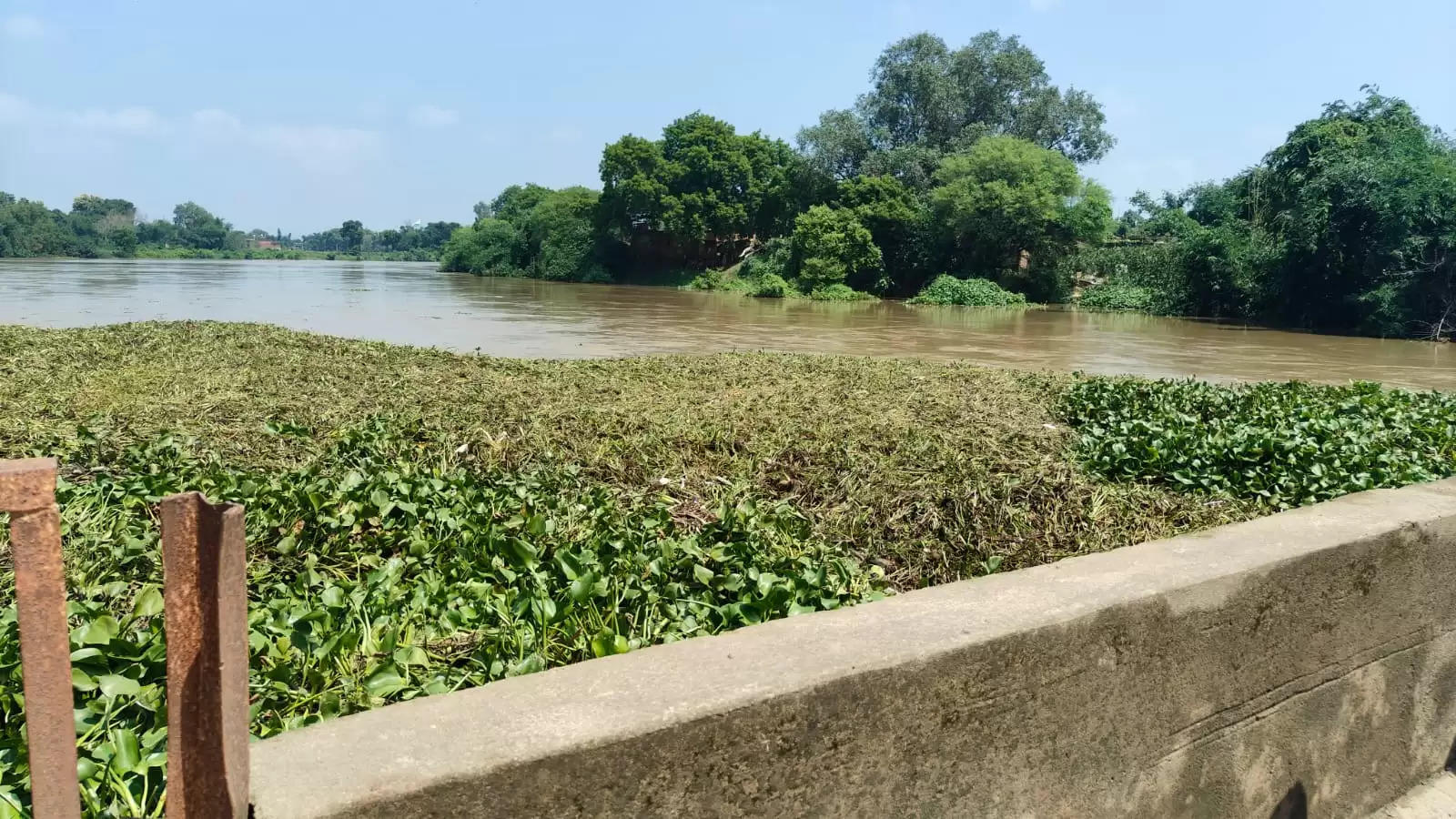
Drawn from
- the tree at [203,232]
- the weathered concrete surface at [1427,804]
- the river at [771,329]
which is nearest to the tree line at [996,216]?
the river at [771,329]

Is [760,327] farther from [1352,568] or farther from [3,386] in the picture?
[1352,568]

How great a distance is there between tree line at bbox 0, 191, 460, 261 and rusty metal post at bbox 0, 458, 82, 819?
6525 cm

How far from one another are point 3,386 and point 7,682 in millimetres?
4786

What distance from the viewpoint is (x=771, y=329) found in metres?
20.7

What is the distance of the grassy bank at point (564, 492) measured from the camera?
2293 mm

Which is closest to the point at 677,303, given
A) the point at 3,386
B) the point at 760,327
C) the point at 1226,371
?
the point at 760,327

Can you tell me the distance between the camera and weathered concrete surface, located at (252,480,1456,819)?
148 cm

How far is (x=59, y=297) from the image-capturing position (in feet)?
80.6

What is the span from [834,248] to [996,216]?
6.39m

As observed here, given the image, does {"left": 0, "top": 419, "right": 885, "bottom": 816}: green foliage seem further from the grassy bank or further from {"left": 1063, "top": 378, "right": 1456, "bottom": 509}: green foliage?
{"left": 1063, "top": 378, "right": 1456, "bottom": 509}: green foliage

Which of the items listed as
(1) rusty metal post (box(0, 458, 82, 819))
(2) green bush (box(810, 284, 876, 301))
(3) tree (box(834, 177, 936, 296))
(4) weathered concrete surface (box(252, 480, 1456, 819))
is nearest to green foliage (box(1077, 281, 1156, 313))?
(3) tree (box(834, 177, 936, 296))

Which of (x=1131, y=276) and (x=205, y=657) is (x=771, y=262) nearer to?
(x=1131, y=276)

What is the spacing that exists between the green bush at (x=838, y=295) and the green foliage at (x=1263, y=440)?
1240 inches

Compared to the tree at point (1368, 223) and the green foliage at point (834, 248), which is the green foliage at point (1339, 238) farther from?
the green foliage at point (834, 248)
